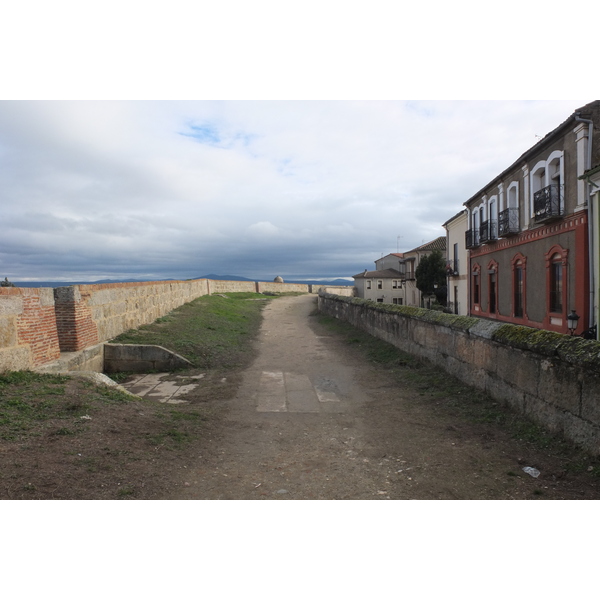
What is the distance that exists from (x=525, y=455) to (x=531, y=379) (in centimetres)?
108

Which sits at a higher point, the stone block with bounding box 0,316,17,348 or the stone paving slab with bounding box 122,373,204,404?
the stone block with bounding box 0,316,17,348

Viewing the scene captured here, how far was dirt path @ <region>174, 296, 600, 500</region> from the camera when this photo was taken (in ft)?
11.9

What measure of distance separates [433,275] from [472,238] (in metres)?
14.9

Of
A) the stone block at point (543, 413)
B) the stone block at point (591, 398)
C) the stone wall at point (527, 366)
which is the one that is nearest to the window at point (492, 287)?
the stone wall at point (527, 366)

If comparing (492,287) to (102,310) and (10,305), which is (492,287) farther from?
(10,305)

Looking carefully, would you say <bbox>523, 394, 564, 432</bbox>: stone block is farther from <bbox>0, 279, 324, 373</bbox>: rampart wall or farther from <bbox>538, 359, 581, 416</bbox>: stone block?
<bbox>0, 279, 324, 373</bbox>: rampart wall

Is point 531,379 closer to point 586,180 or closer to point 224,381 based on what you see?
point 224,381

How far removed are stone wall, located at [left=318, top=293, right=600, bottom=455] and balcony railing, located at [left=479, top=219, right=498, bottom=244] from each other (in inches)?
526

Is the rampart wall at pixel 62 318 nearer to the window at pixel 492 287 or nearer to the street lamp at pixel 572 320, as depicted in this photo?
the street lamp at pixel 572 320

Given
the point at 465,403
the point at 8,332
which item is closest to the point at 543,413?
the point at 465,403

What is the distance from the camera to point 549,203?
1432 centimetres

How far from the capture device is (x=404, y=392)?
7.27 metres

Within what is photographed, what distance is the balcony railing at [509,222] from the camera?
703 inches

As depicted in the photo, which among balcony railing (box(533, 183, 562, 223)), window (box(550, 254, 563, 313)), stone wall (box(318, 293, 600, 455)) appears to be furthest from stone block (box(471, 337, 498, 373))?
balcony railing (box(533, 183, 562, 223))
